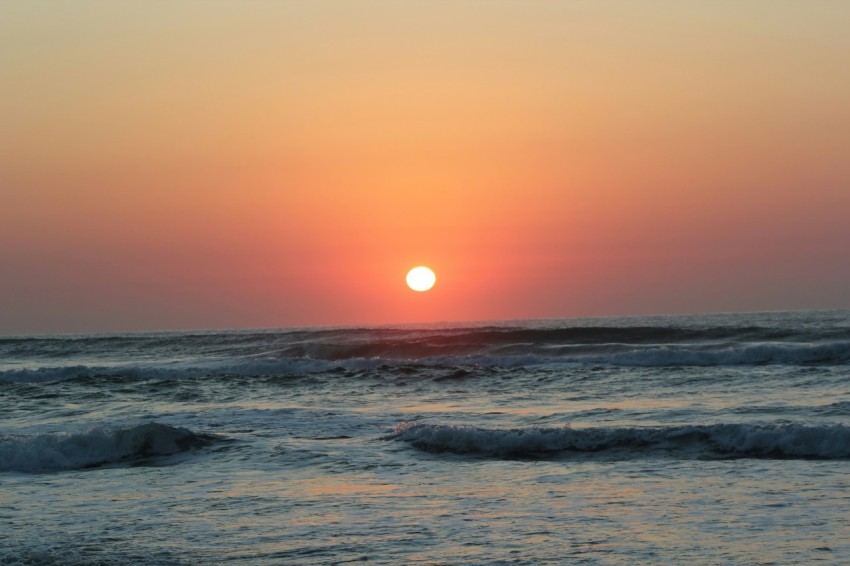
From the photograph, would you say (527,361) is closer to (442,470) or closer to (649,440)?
(649,440)

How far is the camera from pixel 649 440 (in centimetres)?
1470

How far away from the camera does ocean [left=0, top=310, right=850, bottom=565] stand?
916cm

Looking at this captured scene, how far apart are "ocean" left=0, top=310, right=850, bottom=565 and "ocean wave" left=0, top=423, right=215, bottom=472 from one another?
40 mm

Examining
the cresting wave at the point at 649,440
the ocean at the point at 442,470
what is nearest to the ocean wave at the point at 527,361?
the ocean at the point at 442,470

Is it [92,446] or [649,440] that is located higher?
[92,446]

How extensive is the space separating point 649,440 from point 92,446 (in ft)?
30.1

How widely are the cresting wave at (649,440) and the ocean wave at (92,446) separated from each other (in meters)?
3.84

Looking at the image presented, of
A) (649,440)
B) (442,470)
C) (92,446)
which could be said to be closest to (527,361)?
(649,440)

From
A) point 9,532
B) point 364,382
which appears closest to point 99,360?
point 364,382

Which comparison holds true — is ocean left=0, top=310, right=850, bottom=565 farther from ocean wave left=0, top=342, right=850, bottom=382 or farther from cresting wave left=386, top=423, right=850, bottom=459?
ocean wave left=0, top=342, right=850, bottom=382

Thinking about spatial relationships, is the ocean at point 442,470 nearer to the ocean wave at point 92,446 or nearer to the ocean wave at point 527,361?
the ocean wave at point 92,446

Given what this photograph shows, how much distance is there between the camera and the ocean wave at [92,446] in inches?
597

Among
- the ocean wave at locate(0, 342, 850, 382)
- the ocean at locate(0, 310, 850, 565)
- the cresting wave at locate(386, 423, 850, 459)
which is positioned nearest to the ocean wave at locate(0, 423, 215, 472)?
the ocean at locate(0, 310, 850, 565)

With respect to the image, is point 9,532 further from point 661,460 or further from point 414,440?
point 661,460
